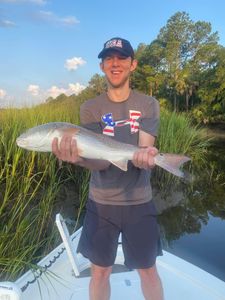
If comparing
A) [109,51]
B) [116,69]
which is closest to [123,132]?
[116,69]

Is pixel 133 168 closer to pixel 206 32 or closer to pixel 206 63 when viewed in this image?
pixel 206 63

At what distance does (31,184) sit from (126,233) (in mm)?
3621

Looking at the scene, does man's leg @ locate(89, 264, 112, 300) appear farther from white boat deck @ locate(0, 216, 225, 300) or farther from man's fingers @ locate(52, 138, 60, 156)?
man's fingers @ locate(52, 138, 60, 156)

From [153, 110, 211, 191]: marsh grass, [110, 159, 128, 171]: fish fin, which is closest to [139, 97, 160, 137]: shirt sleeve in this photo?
[110, 159, 128, 171]: fish fin

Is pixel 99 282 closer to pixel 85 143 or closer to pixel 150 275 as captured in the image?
pixel 150 275

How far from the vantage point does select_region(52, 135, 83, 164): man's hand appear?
92.2 inches

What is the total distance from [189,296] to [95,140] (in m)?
1.76

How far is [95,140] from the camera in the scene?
239 centimetres

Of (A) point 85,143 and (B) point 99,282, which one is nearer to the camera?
(A) point 85,143

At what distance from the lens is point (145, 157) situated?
234 centimetres

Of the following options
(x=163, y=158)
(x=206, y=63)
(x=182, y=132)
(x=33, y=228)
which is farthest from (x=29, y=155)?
(x=206, y=63)

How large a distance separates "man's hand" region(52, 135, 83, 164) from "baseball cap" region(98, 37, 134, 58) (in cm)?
72

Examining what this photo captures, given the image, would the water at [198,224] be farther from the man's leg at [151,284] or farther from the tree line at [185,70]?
the tree line at [185,70]

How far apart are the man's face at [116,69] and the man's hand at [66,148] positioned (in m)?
0.55
